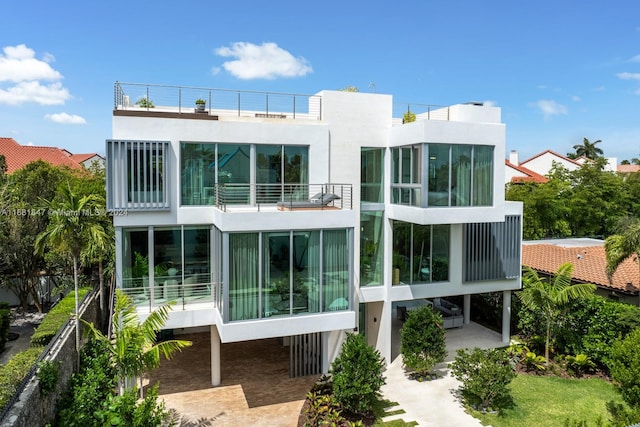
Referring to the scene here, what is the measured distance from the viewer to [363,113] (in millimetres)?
18234

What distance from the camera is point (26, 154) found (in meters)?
47.7

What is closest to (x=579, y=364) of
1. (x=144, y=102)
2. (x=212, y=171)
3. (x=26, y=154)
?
(x=212, y=171)

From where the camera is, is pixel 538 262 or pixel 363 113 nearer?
pixel 363 113

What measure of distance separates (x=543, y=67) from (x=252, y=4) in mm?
18252

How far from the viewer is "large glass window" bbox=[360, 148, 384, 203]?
1862 cm

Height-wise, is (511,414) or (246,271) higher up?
(246,271)

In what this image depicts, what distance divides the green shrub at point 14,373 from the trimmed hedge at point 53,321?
182cm

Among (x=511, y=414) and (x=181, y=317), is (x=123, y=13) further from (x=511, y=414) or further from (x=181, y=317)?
(x=511, y=414)

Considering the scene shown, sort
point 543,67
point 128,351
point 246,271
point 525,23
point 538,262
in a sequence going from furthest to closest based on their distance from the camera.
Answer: point 543,67 → point 538,262 → point 525,23 → point 246,271 → point 128,351

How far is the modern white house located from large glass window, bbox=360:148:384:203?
0.05 metres

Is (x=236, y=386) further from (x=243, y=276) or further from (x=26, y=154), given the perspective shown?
(x=26, y=154)

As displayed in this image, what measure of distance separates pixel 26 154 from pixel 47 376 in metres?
42.4

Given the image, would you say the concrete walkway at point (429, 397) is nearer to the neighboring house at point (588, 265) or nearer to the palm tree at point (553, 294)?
the palm tree at point (553, 294)

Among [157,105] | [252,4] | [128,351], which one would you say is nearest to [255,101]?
[157,105]
